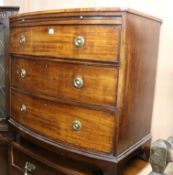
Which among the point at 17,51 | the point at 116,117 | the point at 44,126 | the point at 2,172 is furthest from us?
the point at 2,172

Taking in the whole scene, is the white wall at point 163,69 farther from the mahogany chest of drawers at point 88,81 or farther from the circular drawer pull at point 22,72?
the circular drawer pull at point 22,72

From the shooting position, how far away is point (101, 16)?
907mm

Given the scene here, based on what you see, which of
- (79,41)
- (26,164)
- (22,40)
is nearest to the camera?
(79,41)

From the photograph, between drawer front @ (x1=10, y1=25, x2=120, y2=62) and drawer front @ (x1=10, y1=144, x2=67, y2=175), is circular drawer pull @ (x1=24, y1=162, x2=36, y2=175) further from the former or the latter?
drawer front @ (x1=10, y1=25, x2=120, y2=62)

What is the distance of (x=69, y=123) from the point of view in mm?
1061

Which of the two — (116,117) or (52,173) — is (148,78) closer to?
(116,117)

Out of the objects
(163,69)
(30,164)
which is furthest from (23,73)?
(163,69)

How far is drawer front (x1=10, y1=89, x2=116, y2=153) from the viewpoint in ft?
3.21

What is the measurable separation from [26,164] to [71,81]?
59 cm

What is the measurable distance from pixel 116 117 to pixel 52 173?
19.3 inches

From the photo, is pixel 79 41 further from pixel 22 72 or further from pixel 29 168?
pixel 29 168

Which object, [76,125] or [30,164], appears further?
[30,164]

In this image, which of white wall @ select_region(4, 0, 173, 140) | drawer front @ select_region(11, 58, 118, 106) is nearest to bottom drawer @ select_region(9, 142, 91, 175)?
drawer front @ select_region(11, 58, 118, 106)

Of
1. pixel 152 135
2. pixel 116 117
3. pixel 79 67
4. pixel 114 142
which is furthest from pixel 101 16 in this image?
pixel 152 135
